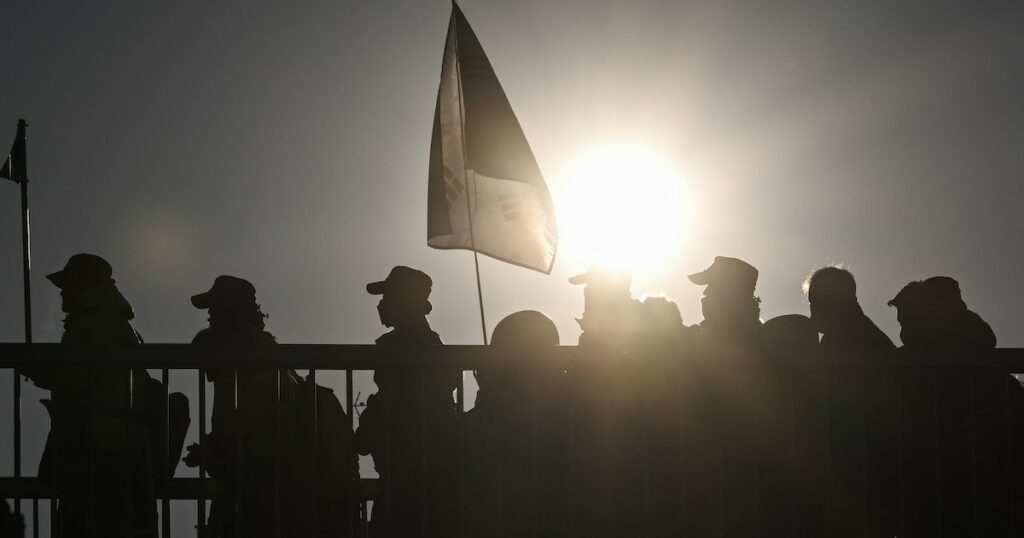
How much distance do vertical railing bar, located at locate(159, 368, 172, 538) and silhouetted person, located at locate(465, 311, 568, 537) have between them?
50.7 inches

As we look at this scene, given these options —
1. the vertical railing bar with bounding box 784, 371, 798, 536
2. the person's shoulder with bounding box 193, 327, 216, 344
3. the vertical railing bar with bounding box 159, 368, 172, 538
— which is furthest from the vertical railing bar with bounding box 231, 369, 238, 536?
the vertical railing bar with bounding box 784, 371, 798, 536

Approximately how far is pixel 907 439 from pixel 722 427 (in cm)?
83

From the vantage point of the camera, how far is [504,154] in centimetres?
794

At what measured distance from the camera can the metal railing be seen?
571 cm

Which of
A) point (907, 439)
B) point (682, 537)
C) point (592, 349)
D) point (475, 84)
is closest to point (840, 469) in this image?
point (907, 439)

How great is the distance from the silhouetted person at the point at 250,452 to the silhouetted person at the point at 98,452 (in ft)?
0.93

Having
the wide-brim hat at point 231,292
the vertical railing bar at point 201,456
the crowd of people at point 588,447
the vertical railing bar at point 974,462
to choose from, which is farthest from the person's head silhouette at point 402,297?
the vertical railing bar at point 974,462

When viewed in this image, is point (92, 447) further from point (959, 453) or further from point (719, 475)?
point (959, 453)

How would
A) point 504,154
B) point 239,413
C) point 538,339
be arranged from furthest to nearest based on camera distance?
1. point 504,154
2. point 538,339
3. point 239,413

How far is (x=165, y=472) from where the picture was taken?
562cm

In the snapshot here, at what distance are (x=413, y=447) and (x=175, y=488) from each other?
4.24 feet

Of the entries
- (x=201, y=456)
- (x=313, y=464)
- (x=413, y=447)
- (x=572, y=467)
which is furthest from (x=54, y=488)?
(x=572, y=467)

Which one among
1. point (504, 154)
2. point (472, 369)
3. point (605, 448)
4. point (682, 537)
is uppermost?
point (504, 154)

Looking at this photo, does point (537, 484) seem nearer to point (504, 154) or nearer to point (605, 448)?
point (605, 448)
